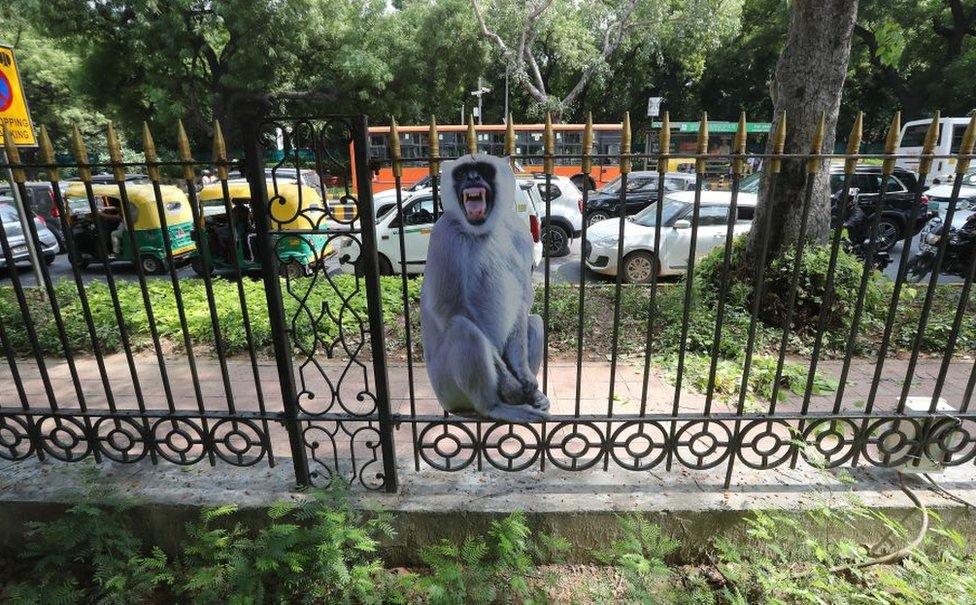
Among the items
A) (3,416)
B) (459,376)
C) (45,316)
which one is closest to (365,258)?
(459,376)

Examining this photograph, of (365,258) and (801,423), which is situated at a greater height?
(365,258)

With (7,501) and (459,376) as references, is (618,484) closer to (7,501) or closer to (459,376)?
(459,376)

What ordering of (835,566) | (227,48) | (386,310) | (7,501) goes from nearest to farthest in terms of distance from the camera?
(835,566), (7,501), (386,310), (227,48)

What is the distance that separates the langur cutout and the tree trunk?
3.05 m

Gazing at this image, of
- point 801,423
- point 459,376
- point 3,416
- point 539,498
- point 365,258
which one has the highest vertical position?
point 365,258

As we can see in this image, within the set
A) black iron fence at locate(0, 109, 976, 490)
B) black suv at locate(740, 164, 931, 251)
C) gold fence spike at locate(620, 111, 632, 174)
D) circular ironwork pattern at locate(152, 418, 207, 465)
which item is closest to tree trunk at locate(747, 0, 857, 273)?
black iron fence at locate(0, 109, 976, 490)

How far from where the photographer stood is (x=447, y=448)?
3.03m

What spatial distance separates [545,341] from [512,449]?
1.03m

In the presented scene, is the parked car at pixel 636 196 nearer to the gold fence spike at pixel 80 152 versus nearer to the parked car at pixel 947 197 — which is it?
the parked car at pixel 947 197

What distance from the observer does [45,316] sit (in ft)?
16.9

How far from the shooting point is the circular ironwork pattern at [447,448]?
240 cm

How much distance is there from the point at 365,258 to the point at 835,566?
8.08ft

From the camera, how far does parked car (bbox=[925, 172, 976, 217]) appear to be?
8.19m

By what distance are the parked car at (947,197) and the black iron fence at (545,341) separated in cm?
36
